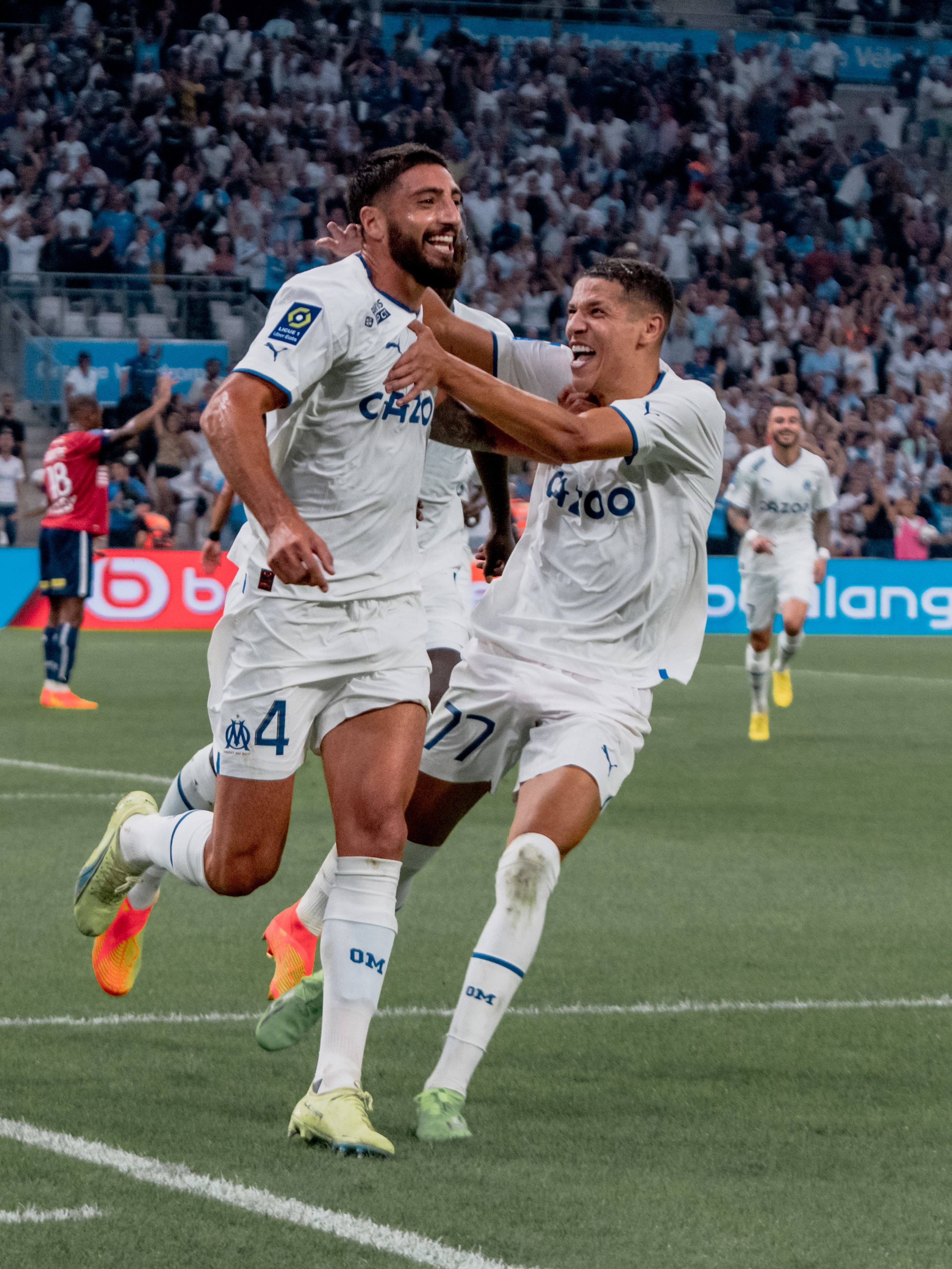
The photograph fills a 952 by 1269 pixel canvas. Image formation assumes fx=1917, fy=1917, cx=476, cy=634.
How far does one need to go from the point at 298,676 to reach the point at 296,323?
793 millimetres

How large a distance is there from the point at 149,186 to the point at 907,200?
11285 mm

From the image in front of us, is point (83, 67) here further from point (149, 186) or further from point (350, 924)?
point (350, 924)

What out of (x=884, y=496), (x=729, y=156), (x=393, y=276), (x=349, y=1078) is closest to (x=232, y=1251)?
(x=349, y=1078)

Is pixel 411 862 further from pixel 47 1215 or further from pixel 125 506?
pixel 125 506

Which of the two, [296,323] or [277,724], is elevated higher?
[296,323]

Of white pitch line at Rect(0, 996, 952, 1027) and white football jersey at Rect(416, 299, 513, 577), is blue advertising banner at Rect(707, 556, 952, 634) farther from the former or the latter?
white pitch line at Rect(0, 996, 952, 1027)

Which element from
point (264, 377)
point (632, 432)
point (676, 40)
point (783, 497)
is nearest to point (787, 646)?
point (783, 497)

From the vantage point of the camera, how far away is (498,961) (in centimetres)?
424

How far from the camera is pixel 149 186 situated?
2467 cm

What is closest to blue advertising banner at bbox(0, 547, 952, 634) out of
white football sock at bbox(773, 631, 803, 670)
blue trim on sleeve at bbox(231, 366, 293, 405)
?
white football sock at bbox(773, 631, 803, 670)

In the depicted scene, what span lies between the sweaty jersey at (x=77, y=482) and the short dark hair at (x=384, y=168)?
362 inches

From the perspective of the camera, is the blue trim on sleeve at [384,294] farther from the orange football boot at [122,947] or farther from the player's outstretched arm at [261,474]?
the orange football boot at [122,947]

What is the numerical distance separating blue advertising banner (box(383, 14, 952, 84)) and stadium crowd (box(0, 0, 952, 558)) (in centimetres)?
26

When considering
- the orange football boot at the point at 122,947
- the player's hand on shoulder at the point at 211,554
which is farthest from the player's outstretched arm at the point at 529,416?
the player's hand on shoulder at the point at 211,554
